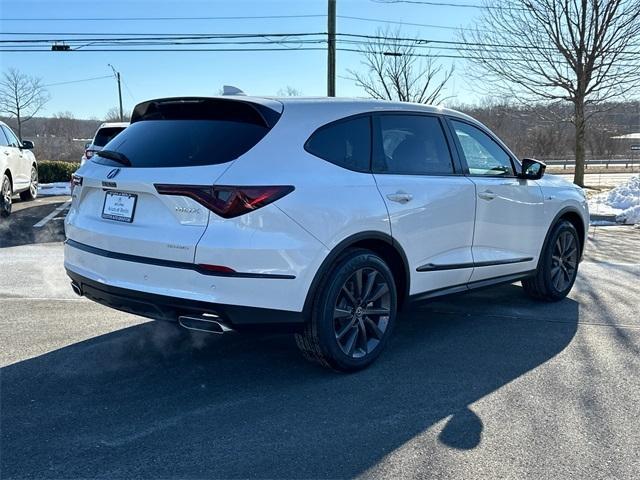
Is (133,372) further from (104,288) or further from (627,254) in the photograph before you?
(627,254)

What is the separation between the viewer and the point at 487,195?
490cm

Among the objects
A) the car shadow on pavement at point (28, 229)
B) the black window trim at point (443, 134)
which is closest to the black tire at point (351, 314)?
Answer: the black window trim at point (443, 134)

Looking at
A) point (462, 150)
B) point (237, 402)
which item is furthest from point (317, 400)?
point (462, 150)

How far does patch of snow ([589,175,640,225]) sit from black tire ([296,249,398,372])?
34.5 feet

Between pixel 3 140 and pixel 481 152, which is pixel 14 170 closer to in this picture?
pixel 3 140

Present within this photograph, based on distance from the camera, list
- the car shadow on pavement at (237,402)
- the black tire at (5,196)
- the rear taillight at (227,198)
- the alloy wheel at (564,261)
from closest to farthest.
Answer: the car shadow on pavement at (237,402) < the rear taillight at (227,198) < the alloy wheel at (564,261) < the black tire at (5,196)

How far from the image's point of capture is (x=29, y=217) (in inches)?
442

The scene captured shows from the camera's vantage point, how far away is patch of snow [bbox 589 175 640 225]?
42.8 ft

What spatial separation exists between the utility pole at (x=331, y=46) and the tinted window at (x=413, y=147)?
14.7m

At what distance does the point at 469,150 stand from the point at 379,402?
7.64ft

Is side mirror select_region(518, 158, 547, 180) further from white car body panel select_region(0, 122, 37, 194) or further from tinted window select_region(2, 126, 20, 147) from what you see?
tinted window select_region(2, 126, 20, 147)

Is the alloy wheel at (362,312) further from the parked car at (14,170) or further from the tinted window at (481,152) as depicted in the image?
the parked car at (14,170)

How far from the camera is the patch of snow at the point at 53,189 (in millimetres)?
15492

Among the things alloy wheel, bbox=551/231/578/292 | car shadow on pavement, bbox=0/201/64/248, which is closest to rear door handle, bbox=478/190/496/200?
alloy wheel, bbox=551/231/578/292
